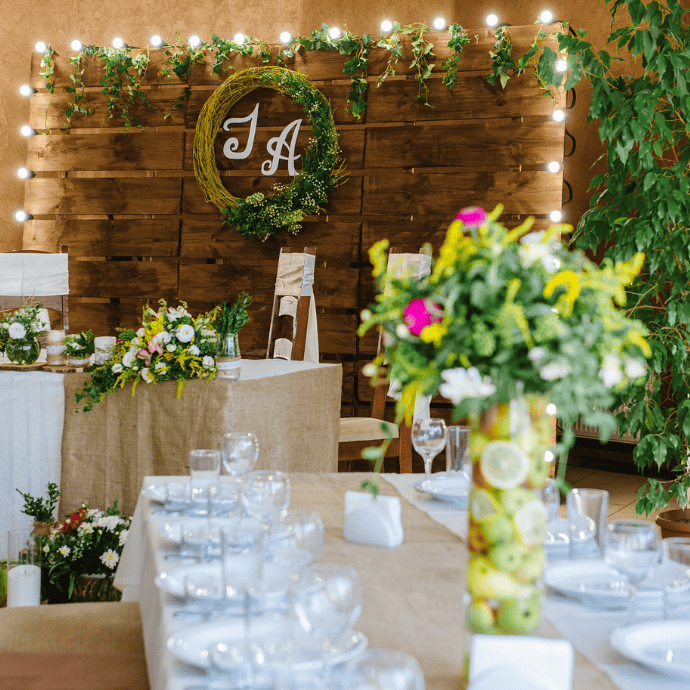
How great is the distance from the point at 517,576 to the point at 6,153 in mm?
5803

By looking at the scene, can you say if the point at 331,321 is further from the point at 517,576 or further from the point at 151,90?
the point at 517,576

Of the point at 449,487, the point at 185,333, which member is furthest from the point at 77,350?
the point at 449,487

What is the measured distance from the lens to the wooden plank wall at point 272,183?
477cm

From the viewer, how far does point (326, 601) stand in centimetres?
83

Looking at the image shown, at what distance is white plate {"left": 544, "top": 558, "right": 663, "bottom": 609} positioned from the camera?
1092 millimetres

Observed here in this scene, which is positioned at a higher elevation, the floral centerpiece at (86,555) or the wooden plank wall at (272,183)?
the wooden plank wall at (272,183)

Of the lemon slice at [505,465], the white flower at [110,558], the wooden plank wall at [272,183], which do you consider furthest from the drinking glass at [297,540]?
the wooden plank wall at [272,183]

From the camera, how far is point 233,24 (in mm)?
5895

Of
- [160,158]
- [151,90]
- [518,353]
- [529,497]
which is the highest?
[151,90]

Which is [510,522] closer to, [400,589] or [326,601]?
[326,601]

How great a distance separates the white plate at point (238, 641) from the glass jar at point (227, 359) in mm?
1876

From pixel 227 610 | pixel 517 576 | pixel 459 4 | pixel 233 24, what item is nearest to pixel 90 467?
pixel 227 610

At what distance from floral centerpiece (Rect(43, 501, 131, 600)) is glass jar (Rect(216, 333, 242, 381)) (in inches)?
23.9

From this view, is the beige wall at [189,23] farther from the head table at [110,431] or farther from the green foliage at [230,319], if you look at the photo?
the green foliage at [230,319]
